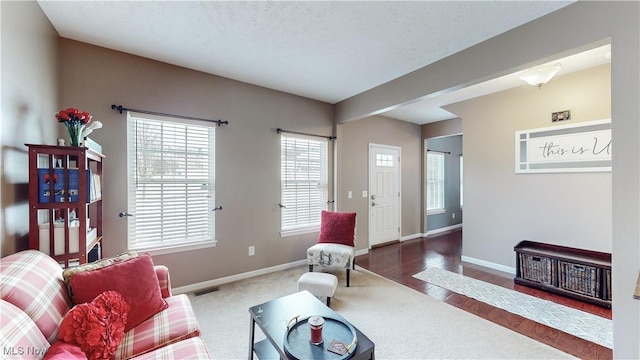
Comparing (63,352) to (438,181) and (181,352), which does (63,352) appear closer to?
(181,352)

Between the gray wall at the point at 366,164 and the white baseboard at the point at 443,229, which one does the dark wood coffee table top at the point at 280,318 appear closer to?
the gray wall at the point at 366,164

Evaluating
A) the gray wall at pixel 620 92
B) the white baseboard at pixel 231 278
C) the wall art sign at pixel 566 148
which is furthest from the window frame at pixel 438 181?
the gray wall at pixel 620 92

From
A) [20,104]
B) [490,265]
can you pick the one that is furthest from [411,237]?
[20,104]

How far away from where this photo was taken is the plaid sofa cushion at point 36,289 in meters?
1.15

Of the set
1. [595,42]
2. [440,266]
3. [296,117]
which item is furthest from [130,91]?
[440,266]

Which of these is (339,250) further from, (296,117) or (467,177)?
(467,177)

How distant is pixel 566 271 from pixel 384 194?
281cm

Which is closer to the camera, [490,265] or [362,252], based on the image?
[490,265]

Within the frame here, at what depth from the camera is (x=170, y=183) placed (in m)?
2.92

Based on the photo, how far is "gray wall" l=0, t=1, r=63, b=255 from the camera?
1.47 meters

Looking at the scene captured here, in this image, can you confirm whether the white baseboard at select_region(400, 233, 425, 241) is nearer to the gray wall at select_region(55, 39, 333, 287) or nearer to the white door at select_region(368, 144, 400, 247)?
the white door at select_region(368, 144, 400, 247)

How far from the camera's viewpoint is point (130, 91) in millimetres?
2668

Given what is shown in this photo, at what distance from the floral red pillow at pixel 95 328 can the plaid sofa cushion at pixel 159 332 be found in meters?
0.09

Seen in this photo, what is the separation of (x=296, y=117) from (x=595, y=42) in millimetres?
3081
